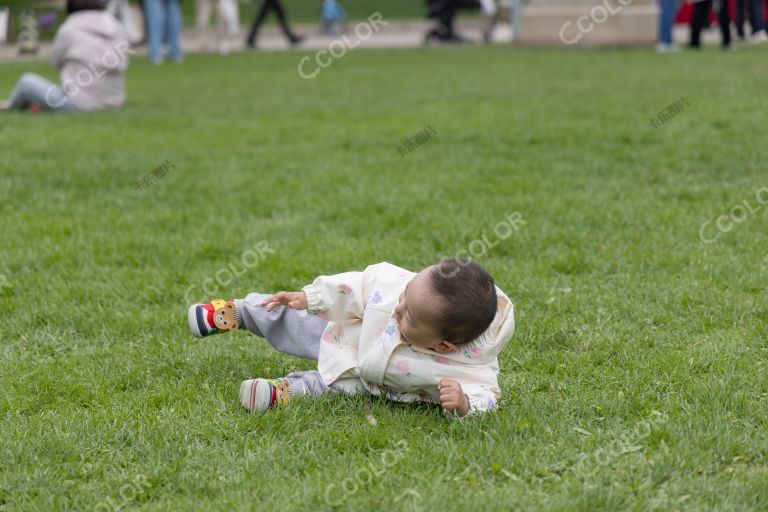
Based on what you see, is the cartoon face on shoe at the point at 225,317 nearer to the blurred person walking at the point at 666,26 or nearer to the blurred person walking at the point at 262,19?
the blurred person walking at the point at 666,26

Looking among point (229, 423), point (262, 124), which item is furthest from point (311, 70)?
point (229, 423)

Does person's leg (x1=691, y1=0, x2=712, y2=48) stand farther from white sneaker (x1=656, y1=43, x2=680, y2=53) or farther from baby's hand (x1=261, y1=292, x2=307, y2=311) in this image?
baby's hand (x1=261, y1=292, x2=307, y2=311)

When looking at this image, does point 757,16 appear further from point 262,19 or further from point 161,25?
point 161,25

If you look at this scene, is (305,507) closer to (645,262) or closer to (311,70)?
(645,262)

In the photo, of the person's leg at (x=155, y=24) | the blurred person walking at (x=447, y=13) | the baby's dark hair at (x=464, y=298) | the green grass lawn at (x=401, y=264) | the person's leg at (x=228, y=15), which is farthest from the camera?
the blurred person walking at (x=447, y=13)

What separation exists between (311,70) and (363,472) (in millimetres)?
12289

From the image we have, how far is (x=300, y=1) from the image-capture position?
108ft

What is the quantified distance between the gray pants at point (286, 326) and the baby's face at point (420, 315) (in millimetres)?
481

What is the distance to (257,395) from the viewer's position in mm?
3561

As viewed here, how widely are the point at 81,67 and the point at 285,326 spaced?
302 inches

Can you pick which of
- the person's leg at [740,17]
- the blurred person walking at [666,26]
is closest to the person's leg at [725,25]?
the blurred person walking at [666,26]

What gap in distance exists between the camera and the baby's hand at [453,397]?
11.0 feet

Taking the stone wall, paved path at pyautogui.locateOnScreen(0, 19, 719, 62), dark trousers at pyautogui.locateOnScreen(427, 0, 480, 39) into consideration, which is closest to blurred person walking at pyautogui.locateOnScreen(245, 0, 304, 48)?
paved path at pyautogui.locateOnScreen(0, 19, 719, 62)

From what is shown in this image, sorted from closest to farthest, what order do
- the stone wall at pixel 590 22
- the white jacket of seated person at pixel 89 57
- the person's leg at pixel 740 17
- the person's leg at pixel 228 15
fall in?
the white jacket of seated person at pixel 89 57
the person's leg at pixel 740 17
the stone wall at pixel 590 22
the person's leg at pixel 228 15
